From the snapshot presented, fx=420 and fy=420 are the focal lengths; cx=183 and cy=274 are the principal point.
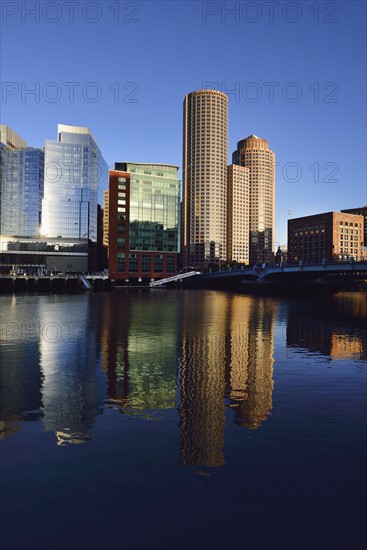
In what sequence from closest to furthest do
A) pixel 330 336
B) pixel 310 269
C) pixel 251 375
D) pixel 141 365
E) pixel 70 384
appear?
pixel 70 384, pixel 251 375, pixel 141 365, pixel 330 336, pixel 310 269

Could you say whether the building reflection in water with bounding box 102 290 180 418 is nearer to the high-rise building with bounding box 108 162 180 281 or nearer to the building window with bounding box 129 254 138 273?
the building window with bounding box 129 254 138 273

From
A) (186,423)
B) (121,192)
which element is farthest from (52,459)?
(121,192)

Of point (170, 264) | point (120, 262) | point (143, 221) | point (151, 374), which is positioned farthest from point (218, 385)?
point (170, 264)

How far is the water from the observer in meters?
11.2

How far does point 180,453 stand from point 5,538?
6298 mm

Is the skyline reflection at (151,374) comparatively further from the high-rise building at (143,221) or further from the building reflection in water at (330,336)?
the high-rise building at (143,221)

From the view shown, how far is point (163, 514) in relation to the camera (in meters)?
11.6

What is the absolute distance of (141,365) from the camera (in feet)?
96.5

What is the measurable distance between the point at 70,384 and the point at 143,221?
6578 inches

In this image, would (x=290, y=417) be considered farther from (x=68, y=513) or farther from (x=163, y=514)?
(x=68, y=513)

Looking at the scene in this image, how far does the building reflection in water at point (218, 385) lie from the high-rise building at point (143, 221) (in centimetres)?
13965

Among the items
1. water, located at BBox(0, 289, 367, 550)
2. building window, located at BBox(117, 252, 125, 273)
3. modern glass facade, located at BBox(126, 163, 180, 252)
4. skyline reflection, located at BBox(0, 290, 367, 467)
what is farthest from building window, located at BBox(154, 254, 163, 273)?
water, located at BBox(0, 289, 367, 550)

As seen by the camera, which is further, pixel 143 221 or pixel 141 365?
pixel 143 221

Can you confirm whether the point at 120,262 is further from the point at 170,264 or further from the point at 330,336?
the point at 330,336
